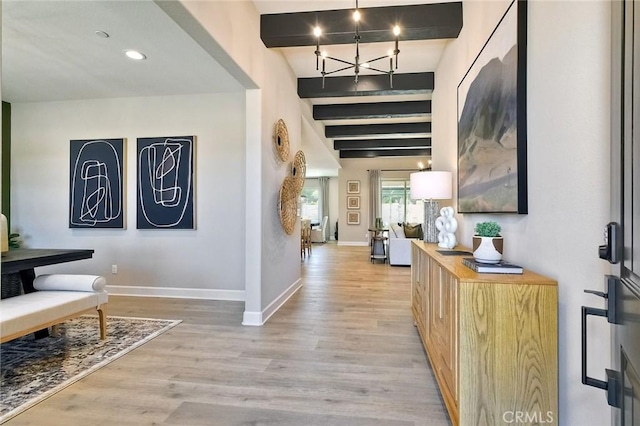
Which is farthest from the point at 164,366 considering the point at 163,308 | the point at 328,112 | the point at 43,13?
the point at 328,112

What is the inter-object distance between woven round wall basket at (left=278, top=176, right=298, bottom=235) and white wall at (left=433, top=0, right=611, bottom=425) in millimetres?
2543

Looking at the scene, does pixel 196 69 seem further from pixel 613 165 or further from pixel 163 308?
pixel 613 165

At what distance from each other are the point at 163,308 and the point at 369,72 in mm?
3913

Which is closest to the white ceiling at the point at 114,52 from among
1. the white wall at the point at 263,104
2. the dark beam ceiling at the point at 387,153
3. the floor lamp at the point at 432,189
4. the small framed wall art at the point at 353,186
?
the white wall at the point at 263,104

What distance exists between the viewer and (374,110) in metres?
5.32

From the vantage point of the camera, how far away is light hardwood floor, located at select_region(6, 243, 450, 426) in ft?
5.83

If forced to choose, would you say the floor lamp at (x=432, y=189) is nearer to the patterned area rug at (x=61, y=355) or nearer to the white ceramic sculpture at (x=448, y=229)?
the white ceramic sculpture at (x=448, y=229)

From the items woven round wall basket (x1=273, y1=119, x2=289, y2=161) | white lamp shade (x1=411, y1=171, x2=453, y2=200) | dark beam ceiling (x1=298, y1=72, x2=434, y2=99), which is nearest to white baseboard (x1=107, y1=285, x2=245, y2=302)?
woven round wall basket (x1=273, y1=119, x2=289, y2=161)

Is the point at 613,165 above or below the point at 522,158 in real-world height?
below

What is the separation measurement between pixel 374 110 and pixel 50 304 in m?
4.78

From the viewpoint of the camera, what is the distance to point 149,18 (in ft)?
8.13

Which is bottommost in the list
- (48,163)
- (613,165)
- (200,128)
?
(613,165)

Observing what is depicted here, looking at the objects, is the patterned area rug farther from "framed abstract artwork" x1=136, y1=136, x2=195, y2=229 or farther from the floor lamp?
the floor lamp

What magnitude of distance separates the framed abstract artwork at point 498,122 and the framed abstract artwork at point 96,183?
414 cm
